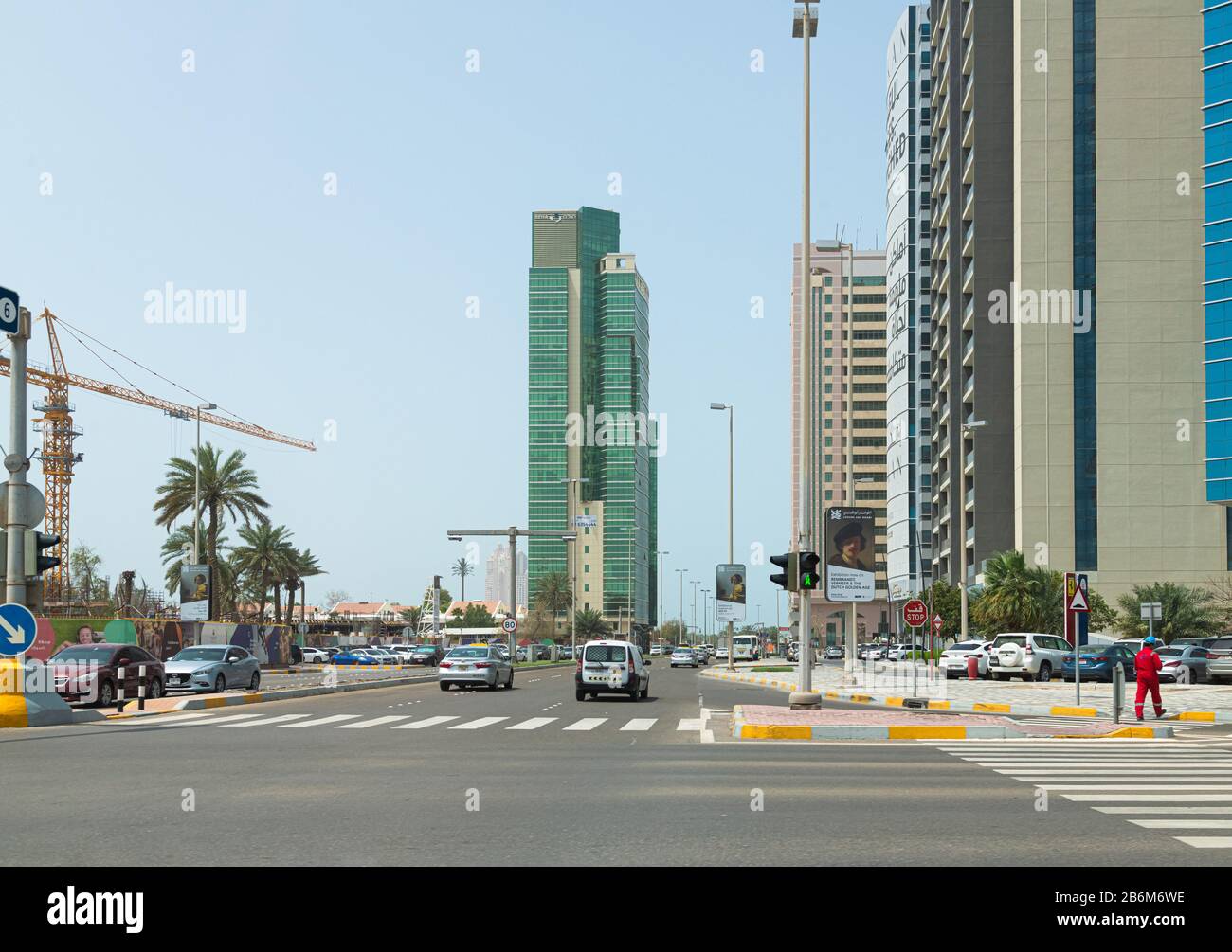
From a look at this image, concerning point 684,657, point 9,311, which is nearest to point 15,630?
point 9,311

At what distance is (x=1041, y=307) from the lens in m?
93.0

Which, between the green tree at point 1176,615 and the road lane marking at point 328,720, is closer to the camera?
the road lane marking at point 328,720

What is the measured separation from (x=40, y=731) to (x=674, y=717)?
1279 centimetres

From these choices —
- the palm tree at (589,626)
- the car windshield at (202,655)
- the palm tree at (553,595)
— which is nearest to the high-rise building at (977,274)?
A: the palm tree at (553,595)

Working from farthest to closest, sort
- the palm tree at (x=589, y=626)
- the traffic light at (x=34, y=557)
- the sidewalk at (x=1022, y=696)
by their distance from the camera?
the palm tree at (x=589, y=626) → the sidewalk at (x=1022, y=696) → the traffic light at (x=34, y=557)

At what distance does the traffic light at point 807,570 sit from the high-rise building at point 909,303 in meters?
103

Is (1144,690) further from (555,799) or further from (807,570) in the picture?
Result: (555,799)

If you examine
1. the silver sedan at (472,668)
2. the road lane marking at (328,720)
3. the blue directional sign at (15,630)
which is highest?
the blue directional sign at (15,630)

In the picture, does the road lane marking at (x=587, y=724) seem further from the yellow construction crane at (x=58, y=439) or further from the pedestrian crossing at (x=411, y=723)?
the yellow construction crane at (x=58, y=439)

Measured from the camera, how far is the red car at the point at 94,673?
2920 centimetres

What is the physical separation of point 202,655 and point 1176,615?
5370 cm

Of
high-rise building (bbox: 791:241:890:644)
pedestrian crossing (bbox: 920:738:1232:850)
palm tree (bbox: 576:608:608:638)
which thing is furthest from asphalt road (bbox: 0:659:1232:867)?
high-rise building (bbox: 791:241:890:644)
